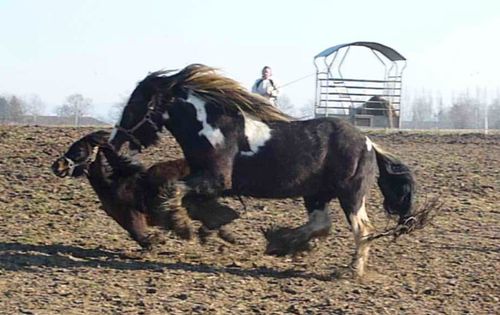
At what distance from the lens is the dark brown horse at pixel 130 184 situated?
8.12 metres

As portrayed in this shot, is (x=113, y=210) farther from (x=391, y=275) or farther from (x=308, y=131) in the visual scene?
(x=391, y=275)

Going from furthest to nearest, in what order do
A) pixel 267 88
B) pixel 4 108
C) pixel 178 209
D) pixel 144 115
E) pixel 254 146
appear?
pixel 4 108 → pixel 267 88 → pixel 144 115 → pixel 254 146 → pixel 178 209

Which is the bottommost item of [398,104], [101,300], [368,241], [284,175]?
[101,300]

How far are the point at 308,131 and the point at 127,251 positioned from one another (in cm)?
186

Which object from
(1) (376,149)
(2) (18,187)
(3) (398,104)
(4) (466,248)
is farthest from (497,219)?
(3) (398,104)

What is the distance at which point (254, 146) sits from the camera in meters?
7.99

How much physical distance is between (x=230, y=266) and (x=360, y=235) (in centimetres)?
109

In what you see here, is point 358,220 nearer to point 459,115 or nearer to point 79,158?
point 79,158

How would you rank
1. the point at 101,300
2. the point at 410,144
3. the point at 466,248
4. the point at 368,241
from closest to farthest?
1. the point at 101,300
2. the point at 368,241
3. the point at 466,248
4. the point at 410,144

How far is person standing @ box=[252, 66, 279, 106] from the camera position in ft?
50.0

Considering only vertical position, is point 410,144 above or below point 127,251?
above

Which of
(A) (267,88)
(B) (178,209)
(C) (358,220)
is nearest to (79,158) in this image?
(B) (178,209)

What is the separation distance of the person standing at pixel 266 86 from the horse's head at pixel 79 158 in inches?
275

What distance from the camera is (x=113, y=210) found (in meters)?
8.30
